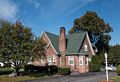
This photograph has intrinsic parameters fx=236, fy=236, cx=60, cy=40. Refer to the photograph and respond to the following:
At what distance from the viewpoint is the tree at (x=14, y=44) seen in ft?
102

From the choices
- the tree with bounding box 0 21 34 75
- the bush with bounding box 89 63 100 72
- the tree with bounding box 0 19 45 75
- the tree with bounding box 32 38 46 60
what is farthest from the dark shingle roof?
the tree with bounding box 0 21 34 75

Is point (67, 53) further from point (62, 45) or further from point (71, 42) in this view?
point (71, 42)


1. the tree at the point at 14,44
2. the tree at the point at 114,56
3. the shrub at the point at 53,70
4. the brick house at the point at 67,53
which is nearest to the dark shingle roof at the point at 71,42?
the brick house at the point at 67,53

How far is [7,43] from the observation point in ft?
102

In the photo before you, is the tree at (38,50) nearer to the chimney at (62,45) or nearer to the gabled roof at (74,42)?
the chimney at (62,45)

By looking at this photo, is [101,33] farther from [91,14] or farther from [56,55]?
[56,55]

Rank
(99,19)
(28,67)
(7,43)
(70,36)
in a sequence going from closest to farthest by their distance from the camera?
(7,43) < (28,67) < (70,36) < (99,19)

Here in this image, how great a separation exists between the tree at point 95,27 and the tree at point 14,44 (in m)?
35.6

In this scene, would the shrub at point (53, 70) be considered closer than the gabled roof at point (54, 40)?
Yes

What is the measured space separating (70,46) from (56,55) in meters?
3.86

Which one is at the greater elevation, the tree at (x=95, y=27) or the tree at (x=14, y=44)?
the tree at (x=95, y=27)

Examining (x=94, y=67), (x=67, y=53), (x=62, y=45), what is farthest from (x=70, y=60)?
(x=94, y=67)

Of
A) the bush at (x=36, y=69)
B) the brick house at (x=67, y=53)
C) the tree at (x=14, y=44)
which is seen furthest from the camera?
the brick house at (x=67, y=53)

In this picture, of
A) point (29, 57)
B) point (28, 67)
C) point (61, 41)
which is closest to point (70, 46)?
point (61, 41)
